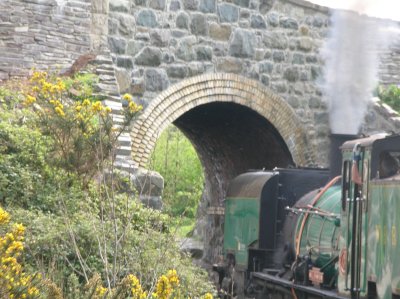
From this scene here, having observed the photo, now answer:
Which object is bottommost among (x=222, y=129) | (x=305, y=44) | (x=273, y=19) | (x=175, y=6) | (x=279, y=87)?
(x=222, y=129)

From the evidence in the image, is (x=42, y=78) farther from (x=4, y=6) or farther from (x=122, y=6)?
(x=122, y=6)

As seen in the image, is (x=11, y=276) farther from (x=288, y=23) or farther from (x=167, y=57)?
(x=288, y=23)

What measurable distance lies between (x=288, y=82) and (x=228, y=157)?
12.9ft

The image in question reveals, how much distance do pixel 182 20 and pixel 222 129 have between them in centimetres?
495

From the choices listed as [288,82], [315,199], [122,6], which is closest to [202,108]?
[288,82]

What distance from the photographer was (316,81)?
22.1 metres

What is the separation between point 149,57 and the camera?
63.3 feet

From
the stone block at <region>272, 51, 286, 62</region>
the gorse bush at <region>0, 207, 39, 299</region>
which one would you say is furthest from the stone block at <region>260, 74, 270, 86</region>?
the gorse bush at <region>0, 207, 39, 299</region>

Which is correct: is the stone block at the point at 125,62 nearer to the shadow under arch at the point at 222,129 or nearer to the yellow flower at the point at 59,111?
the shadow under arch at the point at 222,129

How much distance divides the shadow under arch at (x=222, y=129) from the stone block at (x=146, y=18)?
124 centimetres

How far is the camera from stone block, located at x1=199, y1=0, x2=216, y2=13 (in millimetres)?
19969

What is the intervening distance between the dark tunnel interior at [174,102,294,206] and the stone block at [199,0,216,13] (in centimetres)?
205

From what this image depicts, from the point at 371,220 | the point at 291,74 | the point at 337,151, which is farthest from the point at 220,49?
the point at 371,220

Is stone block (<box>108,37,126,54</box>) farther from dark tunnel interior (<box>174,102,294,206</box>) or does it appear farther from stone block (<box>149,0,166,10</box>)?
dark tunnel interior (<box>174,102,294,206</box>)
